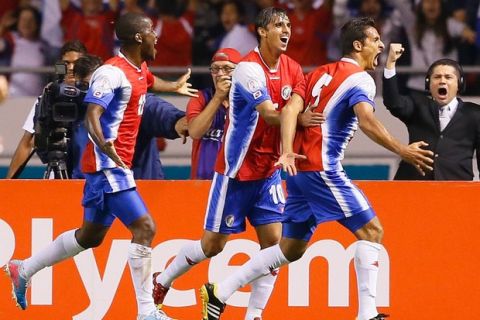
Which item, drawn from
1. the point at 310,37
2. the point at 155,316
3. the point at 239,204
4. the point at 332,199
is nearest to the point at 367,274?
the point at 332,199

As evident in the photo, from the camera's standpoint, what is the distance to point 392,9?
15.5 metres

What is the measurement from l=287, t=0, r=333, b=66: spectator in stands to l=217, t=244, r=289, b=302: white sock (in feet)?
15.2

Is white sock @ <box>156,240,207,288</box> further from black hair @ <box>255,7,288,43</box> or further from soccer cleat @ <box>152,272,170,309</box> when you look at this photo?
black hair @ <box>255,7,288,43</box>

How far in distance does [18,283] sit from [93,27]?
462 cm

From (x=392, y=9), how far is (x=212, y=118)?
15.6 ft

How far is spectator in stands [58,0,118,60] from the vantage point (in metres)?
15.4

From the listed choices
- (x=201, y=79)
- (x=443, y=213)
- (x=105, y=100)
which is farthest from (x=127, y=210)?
(x=201, y=79)

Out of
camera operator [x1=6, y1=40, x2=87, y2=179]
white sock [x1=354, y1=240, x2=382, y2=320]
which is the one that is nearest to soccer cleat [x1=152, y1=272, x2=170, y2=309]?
white sock [x1=354, y1=240, x2=382, y2=320]

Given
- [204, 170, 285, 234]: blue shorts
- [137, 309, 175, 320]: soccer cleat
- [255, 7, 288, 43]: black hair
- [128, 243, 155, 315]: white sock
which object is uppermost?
[255, 7, 288, 43]: black hair

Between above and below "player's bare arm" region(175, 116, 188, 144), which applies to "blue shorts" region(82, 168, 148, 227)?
below

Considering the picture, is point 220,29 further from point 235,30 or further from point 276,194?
point 276,194

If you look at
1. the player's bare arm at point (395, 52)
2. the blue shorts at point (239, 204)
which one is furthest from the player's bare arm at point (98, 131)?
the player's bare arm at point (395, 52)

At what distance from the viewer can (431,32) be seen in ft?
50.1

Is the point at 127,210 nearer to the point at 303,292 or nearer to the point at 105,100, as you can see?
the point at 105,100
